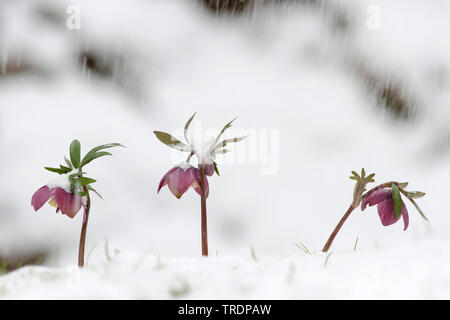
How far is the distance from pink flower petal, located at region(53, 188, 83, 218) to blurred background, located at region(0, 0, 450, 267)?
5.61 feet

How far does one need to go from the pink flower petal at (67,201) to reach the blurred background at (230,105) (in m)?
1.71

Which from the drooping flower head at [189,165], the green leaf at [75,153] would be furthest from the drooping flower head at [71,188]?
the drooping flower head at [189,165]

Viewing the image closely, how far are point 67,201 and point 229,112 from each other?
2.04 meters

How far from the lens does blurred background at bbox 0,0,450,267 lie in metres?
2.60

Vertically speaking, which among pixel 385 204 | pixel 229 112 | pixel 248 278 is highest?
pixel 229 112

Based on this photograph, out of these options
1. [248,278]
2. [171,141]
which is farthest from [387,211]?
[171,141]

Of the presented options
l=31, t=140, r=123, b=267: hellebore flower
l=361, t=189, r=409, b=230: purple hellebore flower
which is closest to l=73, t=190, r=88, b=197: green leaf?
l=31, t=140, r=123, b=267: hellebore flower

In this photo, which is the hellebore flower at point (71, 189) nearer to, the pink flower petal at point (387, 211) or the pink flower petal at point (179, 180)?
the pink flower petal at point (179, 180)

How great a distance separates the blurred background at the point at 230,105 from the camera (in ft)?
8.54

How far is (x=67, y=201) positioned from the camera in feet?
2.57

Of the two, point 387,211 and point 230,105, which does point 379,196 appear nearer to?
point 387,211

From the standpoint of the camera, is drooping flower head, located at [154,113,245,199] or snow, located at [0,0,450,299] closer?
drooping flower head, located at [154,113,245,199]

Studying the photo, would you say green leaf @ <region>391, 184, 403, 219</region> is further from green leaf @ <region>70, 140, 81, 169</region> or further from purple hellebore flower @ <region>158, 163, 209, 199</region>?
green leaf @ <region>70, 140, 81, 169</region>
